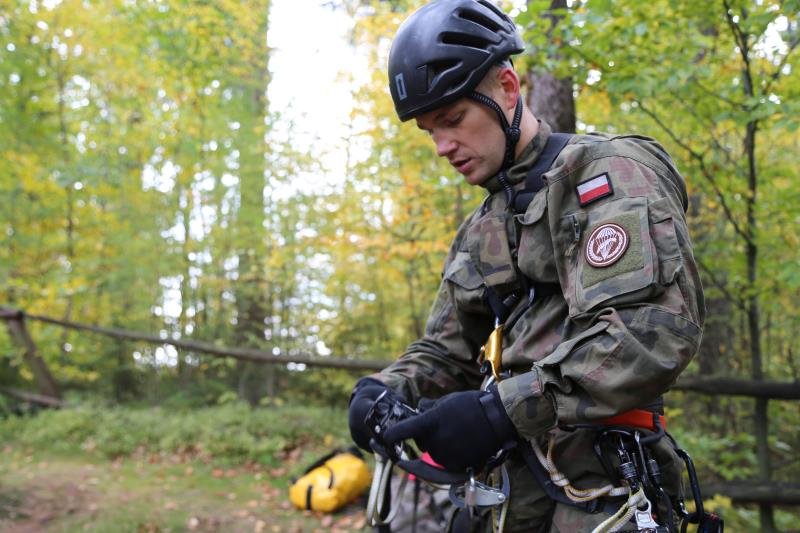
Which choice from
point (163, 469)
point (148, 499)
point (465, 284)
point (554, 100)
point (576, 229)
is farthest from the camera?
point (163, 469)

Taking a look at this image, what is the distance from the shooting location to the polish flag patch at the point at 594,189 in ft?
5.02

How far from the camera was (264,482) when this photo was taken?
6527mm

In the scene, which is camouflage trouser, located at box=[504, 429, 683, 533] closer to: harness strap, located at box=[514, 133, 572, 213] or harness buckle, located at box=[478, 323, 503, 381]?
harness buckle, located at box=[478, 323, 503, 381]

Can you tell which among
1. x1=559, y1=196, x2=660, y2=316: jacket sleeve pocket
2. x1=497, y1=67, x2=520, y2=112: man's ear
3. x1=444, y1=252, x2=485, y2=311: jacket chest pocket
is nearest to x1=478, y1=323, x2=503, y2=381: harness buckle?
x1=444, y1=252, x2=485, y2=311: jacket chest pocket

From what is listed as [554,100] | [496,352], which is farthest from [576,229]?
[554,100]

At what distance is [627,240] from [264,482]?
6009mm

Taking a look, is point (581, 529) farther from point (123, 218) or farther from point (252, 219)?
point (123, 218)

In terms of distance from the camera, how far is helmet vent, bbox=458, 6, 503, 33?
192 cm

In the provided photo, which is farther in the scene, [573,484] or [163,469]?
[163,469]

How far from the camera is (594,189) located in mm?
1558

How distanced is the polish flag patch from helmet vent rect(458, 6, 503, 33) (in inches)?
26.0

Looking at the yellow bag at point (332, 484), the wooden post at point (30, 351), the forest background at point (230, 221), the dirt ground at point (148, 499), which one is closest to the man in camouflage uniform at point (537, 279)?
the forest background at point (230, 221)

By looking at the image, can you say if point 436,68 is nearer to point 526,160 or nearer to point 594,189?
point 526,160

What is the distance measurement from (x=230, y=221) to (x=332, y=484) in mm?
6082
